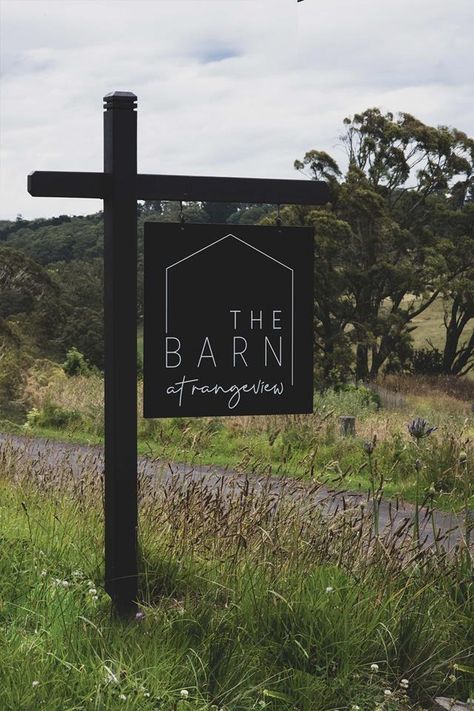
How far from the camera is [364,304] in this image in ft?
92.5

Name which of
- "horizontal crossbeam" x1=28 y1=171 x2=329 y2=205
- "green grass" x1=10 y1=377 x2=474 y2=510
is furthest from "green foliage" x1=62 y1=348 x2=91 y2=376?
"horizontal crossbeam" x1=28 y1=171 x2=329 y2=205

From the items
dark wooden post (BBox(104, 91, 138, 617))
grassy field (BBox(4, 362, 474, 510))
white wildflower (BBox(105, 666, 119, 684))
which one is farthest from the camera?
grassy field (BBox(4, 362, 474, 510))

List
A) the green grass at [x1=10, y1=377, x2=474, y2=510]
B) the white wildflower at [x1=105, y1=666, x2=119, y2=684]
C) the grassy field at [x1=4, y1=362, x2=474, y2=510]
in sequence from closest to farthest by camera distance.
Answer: the white wildflower at [x1=105, y1=666, x2=119, y2=684], the grassy field at [x1=4, y1=362, x2=474, y2=510], the green grass at [x1=10, y1=377, x2=474, y2=510]

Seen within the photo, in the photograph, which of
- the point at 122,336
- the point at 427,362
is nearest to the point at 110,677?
the point at 122,336

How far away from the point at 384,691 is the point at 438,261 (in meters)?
24.7

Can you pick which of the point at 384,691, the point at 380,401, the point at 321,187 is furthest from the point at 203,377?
the point at 380,401

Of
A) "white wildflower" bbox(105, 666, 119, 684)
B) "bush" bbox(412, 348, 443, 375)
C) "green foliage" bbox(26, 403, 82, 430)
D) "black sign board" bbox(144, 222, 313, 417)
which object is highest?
"black sign board" bbox(144, 222, 313, 417)

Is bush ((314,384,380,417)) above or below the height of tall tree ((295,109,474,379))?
below

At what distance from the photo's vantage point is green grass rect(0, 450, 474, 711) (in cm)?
373

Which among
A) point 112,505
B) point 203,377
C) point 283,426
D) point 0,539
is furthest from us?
point 283,426

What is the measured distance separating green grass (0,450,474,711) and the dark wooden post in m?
0.25

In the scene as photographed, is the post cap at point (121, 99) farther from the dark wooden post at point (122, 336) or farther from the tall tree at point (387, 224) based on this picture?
the tall tree at point (387, 224)

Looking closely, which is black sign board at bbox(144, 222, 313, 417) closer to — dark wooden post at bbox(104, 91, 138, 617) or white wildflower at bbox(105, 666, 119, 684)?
dark wooden post at bbox(104, 91, 138, 617)

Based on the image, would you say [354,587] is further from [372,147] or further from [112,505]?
[372,147]
